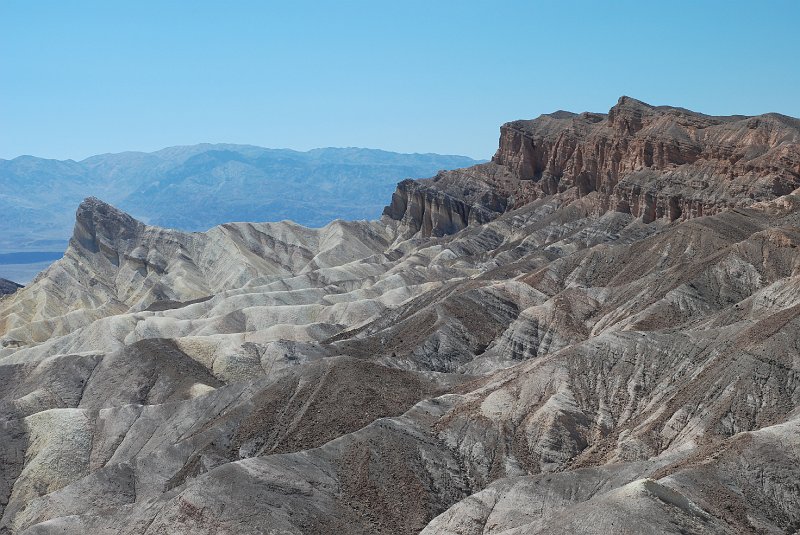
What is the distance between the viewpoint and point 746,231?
10638cm

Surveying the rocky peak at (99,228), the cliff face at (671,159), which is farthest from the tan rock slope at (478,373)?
the rocky peak at (99,228)

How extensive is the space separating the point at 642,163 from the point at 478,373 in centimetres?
6899

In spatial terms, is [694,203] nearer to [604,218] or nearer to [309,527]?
[604,218]

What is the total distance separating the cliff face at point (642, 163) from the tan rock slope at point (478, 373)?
1.44 feet

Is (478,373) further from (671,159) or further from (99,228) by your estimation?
(99,228)

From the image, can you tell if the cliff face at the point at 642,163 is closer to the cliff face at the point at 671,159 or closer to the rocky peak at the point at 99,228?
the cliff face at the point at 671,159

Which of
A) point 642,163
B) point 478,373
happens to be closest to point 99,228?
point 642,163

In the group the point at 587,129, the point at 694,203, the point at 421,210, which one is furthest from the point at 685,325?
the point at 421,210

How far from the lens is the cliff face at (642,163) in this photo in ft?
397

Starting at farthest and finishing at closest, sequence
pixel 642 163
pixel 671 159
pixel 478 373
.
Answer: pixel 642 163
pixel 671 159
pixel 478 373

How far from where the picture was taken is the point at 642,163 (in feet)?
467

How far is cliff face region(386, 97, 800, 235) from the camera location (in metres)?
121

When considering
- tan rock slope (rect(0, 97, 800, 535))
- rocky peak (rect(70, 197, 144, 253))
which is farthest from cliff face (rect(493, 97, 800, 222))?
rocky peak (rect(70, 197, 144, 253))

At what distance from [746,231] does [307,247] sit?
100 m
